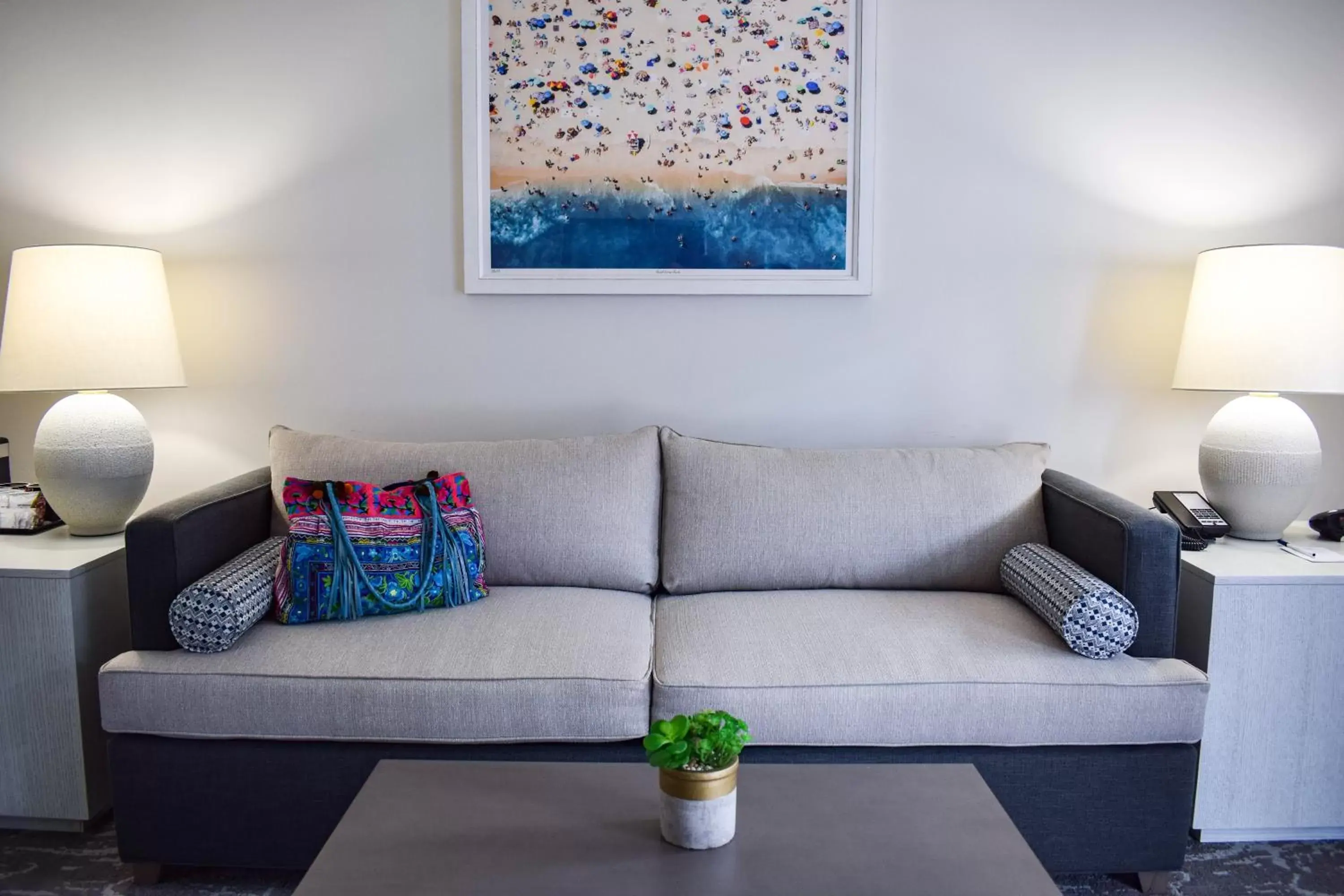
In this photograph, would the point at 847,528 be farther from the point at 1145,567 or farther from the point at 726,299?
the point at 726,299

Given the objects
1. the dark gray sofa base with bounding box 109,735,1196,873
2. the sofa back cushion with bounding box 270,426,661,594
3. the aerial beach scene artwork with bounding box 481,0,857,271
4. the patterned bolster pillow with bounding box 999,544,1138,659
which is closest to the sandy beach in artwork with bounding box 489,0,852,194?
the aerial beach scene artwork with bounding box 481,0,857,271

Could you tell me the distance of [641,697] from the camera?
175cm

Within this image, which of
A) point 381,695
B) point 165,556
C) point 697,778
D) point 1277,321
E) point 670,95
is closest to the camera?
point 697,778

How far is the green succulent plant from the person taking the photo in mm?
1178

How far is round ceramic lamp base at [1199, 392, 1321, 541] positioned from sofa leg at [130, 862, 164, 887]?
260 cm

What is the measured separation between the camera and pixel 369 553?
6.48ft

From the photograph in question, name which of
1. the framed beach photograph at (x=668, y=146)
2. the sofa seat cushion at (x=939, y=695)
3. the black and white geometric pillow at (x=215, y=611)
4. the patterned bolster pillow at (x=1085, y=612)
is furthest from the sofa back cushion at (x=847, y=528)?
the black and white geometric pillow at (x=215, y=611)

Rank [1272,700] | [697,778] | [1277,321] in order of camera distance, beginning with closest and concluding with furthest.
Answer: [697,778] < [1272,700] < [1277,321]

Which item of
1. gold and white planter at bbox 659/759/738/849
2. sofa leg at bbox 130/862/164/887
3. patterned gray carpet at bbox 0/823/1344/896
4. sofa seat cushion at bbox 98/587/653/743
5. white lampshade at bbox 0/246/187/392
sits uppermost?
white lampshade at bbox 0/246/187/392

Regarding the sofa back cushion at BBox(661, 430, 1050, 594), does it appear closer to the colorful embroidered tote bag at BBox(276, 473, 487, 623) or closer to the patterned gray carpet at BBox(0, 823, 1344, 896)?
the colorful embroidered tote bag at BBox(276, 473, 487, 623)

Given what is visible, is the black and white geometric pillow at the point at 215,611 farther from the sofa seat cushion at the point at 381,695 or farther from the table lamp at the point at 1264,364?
the table lamp at the point at 1264,364

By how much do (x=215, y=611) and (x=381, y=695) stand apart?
0.38m

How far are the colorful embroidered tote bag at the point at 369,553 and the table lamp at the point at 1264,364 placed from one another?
74.8 inches

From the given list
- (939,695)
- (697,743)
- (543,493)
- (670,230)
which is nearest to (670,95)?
(670,230)
